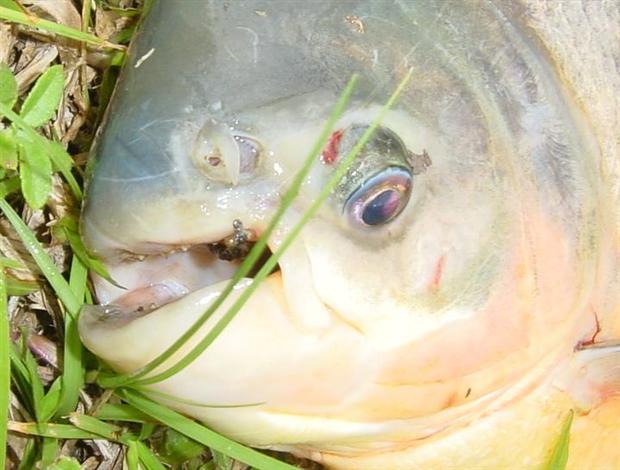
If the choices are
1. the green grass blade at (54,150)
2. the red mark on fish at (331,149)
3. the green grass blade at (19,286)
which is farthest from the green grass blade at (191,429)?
the red mark on fish at (331,149)

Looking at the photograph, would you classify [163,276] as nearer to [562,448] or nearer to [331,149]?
[331,149]

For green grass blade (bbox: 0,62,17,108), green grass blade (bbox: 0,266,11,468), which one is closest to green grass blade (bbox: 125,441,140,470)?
green grass blade (bbox: 0,266,11,468)

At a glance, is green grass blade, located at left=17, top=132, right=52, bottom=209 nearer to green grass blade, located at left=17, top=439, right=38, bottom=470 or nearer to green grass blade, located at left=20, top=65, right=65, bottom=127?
green grass blade, located at left=20, top=65, right=65, bottom=127

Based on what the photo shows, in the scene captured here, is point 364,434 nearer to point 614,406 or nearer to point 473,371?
point 473,371

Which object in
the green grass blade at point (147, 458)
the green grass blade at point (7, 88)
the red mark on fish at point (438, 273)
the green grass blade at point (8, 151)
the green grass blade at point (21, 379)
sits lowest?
the green grass blade at point (147, 458)

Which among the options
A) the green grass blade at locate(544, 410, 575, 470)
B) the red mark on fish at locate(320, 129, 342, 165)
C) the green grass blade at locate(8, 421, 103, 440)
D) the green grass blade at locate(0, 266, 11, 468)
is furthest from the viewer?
the green grass blade at locate(8, 421, 103, 440)

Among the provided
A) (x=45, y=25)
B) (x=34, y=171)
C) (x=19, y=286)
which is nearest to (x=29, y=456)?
(x=19, y=286)

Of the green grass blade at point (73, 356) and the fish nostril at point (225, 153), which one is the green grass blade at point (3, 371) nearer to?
the green grass blade at point (73, 356)
